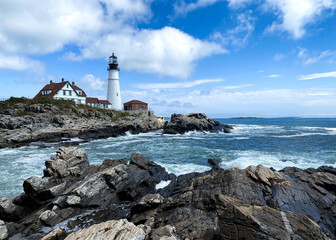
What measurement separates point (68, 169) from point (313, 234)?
13.7 meters

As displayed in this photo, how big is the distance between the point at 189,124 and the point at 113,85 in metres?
32.0

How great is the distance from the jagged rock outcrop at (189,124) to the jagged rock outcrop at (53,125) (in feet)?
22.6

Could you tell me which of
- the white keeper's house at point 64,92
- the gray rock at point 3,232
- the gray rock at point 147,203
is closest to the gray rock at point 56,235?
the gray rock at point 3,232

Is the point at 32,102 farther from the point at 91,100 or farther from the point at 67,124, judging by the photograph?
the point at 91,100

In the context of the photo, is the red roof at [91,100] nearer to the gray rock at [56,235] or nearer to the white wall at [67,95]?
the white wall at [67,95]

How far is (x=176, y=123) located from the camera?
173 feet

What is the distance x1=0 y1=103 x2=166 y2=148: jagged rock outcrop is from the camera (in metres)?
33.8

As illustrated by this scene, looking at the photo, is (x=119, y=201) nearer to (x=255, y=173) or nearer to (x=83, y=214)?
(x=83, y=214)

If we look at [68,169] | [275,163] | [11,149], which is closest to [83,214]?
[68,169]

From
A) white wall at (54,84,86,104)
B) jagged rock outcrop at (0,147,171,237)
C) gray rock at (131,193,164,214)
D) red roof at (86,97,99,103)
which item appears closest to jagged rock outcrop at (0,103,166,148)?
white wall at (54,84,86,104)

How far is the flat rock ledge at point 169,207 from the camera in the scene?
5.58 m

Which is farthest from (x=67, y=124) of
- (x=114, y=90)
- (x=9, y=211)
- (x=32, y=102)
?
(x=9, y=211)

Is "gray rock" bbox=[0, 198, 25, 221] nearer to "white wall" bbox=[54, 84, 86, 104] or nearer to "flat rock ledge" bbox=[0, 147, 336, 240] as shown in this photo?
"flat rock ledge" bbox=[0, 147, 336, 240]

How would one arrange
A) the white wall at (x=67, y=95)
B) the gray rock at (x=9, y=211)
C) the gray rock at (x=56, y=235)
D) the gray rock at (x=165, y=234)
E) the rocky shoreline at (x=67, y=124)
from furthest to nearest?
the white wall at (x=67, y=95), the rocky shoreline at (x=67, y=124), the gray rock at (x=9, y=211), the gray rock at (x=56, y=235), the gray rock at (x=165, y=234)
